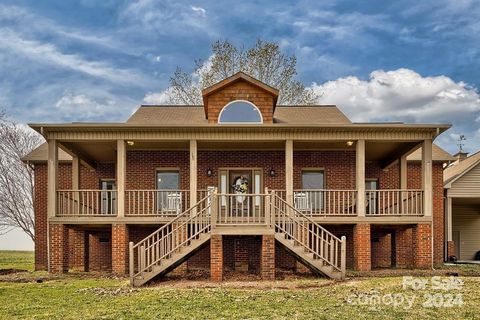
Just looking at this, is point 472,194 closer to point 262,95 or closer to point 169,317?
point 262,95


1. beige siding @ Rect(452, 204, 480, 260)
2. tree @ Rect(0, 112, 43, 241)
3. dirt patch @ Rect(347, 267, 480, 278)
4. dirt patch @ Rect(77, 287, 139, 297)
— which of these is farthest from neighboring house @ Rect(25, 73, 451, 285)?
tree @ Rect(0, 112, 43, 241)

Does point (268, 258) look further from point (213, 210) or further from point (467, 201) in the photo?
point (467, 201)

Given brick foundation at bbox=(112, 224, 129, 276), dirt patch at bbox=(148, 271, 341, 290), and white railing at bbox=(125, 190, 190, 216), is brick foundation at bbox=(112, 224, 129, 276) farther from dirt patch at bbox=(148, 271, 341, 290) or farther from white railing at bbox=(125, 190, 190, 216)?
dirt patch at bbox=(148, 271, 341, 290)

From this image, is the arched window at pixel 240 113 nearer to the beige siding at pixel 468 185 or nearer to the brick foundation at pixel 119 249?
the brick foundation at pixel 119 249

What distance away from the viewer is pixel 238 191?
60.1ft

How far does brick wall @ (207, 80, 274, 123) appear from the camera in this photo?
17.5m

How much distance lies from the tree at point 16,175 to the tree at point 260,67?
35.1 ft

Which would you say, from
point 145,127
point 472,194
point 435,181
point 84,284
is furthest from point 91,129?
point 472,194

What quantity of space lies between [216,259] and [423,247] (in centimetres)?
664

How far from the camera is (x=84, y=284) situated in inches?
534

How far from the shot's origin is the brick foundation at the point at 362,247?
15742mm

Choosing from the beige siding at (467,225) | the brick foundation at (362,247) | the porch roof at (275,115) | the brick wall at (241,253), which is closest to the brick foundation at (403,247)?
the brick foundation at (362,247)

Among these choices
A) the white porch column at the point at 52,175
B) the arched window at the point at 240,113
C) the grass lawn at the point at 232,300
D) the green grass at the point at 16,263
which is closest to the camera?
the grass lawn at the point at 232,300

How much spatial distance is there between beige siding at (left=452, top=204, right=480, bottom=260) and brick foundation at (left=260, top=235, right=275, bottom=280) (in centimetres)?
1324
